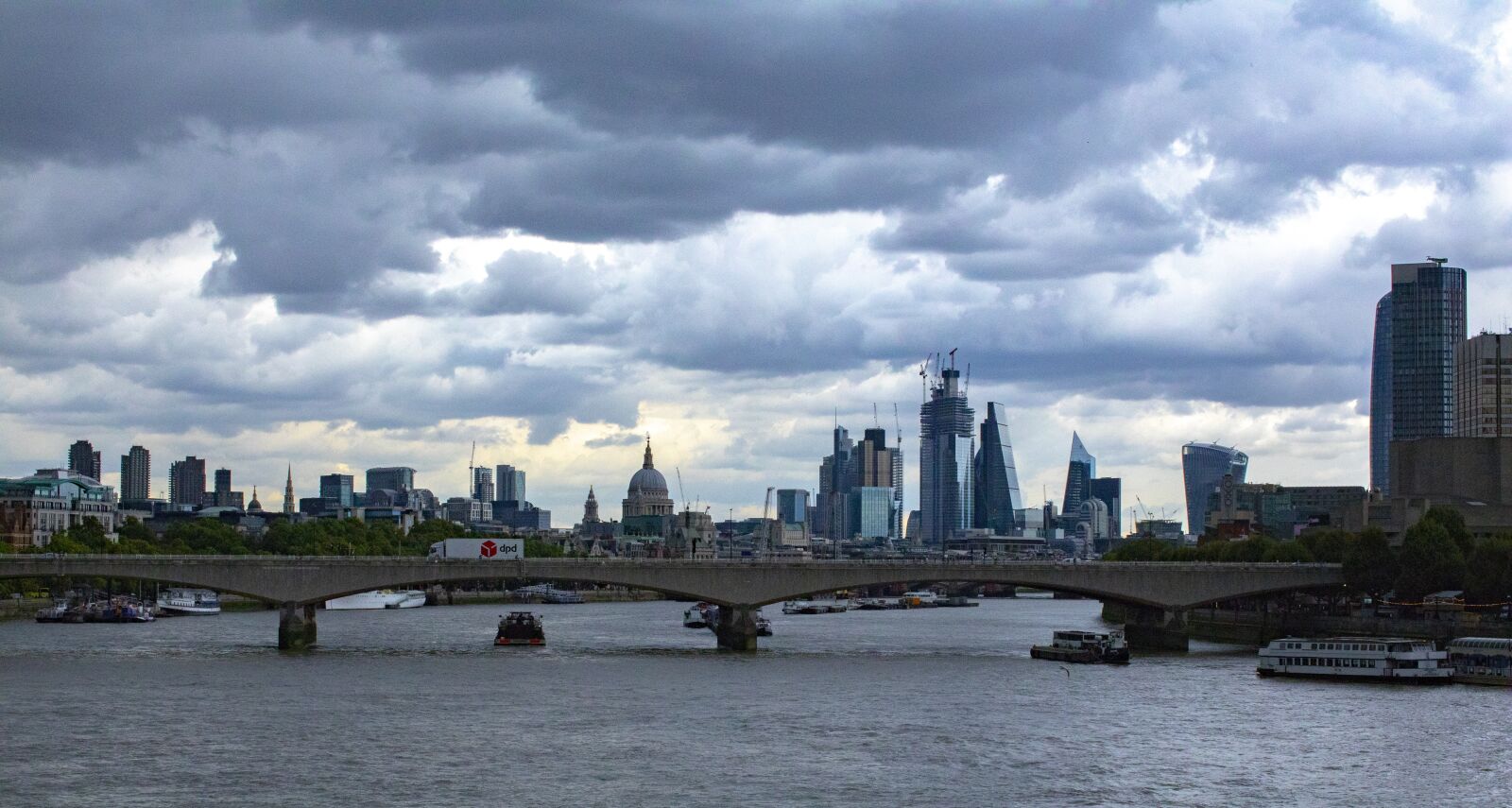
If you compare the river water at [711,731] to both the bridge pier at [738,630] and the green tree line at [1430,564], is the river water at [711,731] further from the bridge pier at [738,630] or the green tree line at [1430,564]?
the green tree line at [1430,564]

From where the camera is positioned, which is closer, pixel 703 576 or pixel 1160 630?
pixel 703 576

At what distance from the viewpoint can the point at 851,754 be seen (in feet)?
240

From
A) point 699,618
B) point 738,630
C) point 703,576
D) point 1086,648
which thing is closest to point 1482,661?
point 1086,648

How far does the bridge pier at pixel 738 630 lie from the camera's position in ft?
429

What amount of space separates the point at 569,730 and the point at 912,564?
56.3 metres

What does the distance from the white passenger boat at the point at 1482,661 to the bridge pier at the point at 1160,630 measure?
29742 millimetres

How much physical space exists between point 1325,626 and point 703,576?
4816cm

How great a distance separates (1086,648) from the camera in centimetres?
12031

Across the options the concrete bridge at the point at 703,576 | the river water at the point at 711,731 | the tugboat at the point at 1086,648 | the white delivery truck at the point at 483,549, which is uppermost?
the white delivery truck at the point at 483,549

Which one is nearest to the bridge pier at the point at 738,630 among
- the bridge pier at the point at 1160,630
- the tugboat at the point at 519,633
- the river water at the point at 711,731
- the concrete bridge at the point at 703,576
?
the concrete bridge at the point at 703,576

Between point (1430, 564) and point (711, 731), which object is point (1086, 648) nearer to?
point (1430, 564)

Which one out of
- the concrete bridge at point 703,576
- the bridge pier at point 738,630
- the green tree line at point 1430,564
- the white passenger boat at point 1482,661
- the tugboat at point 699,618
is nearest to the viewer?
the white passenger boat at point 1482,661

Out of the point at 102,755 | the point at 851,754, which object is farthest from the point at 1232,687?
the point at 102,755

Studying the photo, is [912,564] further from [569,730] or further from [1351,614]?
[569,730]
